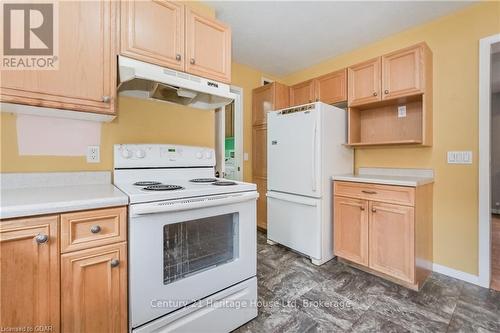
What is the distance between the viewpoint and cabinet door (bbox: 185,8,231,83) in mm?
1690

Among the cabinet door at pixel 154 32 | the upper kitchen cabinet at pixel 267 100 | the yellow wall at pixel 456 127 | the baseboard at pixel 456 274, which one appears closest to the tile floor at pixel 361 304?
the baseboard at pixel 456 274

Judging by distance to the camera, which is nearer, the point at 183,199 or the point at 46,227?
the point at 46,227

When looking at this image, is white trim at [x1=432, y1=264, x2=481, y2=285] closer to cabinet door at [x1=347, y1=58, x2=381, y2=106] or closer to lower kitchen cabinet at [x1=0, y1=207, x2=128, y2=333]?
cabinet door at [x1=347, y1=58, x2=381, y2=106]

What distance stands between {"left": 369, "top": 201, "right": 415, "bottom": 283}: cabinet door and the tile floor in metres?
0.15

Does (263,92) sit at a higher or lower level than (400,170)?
higher

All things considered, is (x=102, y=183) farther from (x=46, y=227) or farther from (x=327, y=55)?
(x=327, y=55)

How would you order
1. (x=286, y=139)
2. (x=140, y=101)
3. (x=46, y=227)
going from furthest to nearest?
(x=286, y=139), (x=140, y=101), (x=46, y=227)

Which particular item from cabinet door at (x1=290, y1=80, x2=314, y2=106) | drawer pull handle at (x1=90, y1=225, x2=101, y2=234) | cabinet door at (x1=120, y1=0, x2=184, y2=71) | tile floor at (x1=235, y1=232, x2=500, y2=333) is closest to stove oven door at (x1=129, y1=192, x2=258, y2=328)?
drawer pull handle at (x1=90, y1=225, x2=101, y2=234)

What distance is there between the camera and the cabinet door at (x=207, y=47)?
1.69 m

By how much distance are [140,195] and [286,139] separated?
1849 millimetres

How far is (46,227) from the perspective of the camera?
94 cm

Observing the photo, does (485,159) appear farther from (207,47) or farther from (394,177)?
(207,47)

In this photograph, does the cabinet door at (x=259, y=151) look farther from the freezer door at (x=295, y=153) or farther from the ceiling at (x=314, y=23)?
the ceiling at (x=314, y=23)

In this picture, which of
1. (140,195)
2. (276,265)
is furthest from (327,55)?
(140,195)
